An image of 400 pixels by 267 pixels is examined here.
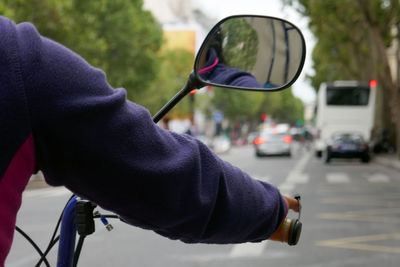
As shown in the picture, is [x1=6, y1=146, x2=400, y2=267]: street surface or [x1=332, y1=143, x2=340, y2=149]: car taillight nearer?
[x1=6, y1=146, x2=400, y2=267]: street surface

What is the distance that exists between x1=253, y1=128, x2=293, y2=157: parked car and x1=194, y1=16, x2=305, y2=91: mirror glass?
32985mm

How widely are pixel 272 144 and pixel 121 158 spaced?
33.9 metres

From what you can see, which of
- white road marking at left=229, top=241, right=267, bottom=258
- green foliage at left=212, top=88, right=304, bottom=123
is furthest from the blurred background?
green foliage at left=212, top=88, right=304, bottom=123

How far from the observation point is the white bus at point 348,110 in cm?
3191

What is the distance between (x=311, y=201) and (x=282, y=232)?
35.4 ft

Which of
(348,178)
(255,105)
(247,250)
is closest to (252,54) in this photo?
(247,250)

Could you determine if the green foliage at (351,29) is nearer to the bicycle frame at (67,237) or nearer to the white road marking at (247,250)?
the white road marking at (247,250)

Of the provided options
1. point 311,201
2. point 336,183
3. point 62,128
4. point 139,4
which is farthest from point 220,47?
point 139,4

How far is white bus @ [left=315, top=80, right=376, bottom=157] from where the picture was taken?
1256 inches

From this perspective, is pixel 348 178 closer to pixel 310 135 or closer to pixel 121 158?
pixel 121 158

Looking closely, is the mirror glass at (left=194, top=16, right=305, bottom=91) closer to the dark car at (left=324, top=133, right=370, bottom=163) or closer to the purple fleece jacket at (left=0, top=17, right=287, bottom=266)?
the purple fleece jacket at (left=0, top=17, right=287, bottom=266)

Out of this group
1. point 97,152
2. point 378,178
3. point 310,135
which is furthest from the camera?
point 310,135

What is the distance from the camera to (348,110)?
105 feet

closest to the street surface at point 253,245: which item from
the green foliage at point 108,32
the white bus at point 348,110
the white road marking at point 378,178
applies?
the white road marking at point 378,178
